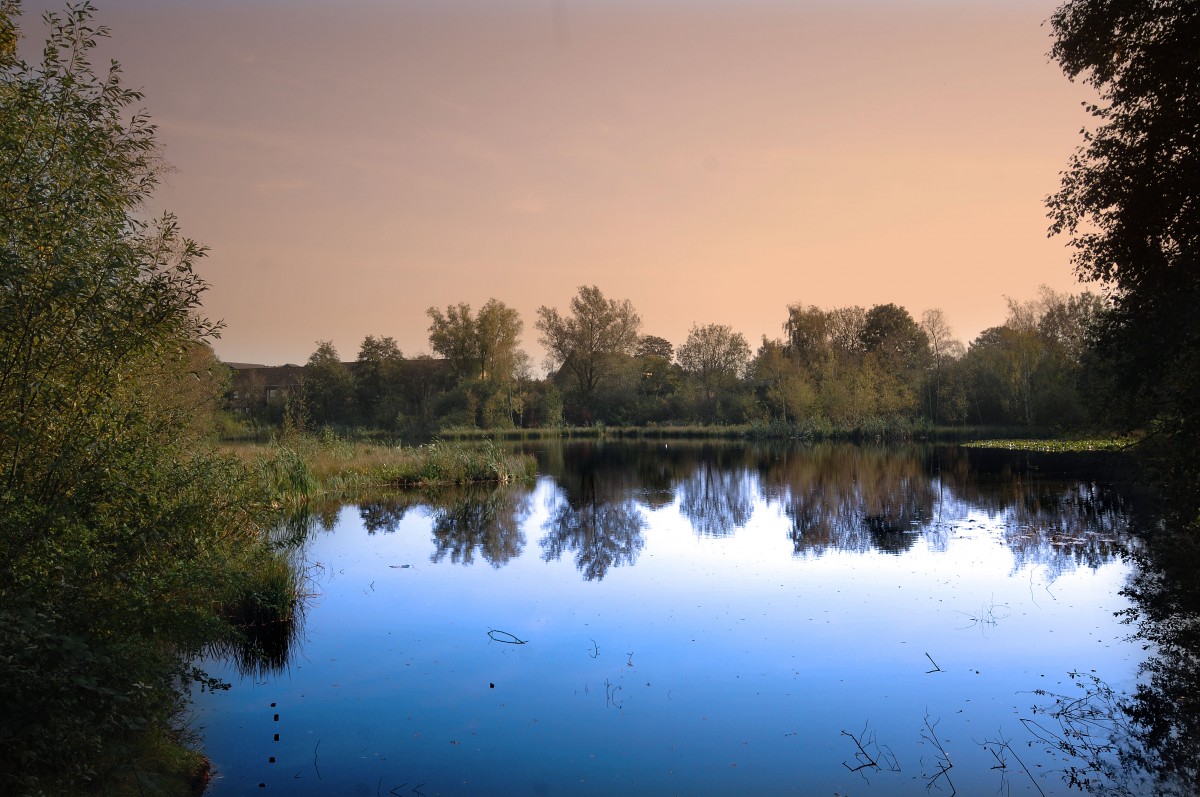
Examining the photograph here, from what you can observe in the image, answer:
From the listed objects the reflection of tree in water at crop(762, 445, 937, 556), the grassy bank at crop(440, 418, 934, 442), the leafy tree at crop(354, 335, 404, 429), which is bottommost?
the reflection of tree in water at crop(762, 445, 937, 556)

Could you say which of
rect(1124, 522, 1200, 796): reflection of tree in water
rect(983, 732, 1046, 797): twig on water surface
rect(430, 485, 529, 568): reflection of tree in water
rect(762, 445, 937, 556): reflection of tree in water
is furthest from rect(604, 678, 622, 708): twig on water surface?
rect(762, 445, 937, 556): reflection of tree in water

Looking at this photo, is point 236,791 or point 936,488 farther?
point 936,488

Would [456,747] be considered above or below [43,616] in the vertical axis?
below

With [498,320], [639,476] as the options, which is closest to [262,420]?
[498,320]

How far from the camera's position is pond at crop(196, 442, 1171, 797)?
6.00 m

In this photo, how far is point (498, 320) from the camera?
6159 cm

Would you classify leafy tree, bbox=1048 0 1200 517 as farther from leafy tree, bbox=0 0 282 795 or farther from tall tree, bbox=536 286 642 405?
tall tree, bbox=536 286 642 405

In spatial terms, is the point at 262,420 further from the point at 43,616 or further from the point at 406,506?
the point at 43,616

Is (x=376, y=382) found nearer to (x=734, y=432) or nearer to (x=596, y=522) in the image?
(x=734, y=432)

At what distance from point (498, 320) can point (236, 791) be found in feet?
187

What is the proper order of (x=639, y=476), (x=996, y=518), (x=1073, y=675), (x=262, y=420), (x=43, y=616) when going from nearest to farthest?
(x=43, y=616) < (x=1073, y=675) < (x=996, y=518) < (x=639, y=476) < (x=262, y=420)

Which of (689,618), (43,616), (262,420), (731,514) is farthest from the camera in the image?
(262,420)

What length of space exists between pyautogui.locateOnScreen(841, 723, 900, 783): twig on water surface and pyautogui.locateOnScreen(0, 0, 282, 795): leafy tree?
4993 millimetres

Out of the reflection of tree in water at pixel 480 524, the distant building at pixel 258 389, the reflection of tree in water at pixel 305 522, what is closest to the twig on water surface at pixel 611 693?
the reflection of tree in water at pixel 480 524
